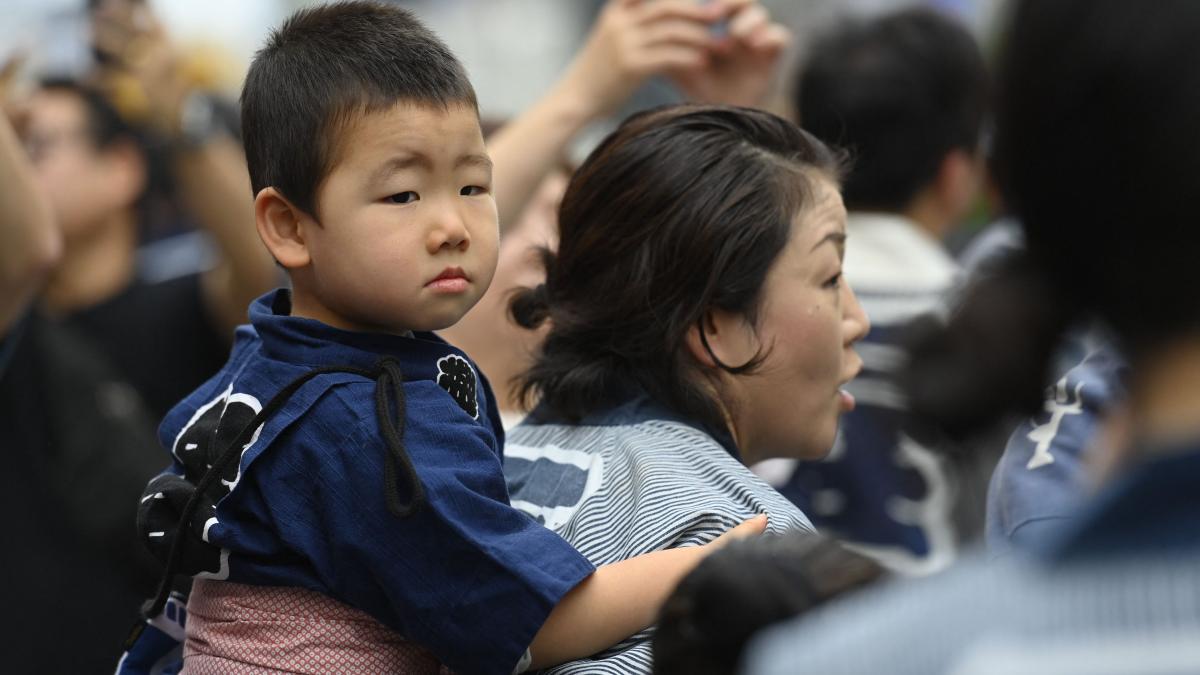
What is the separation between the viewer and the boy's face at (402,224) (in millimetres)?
1830

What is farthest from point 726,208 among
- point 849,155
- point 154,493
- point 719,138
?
point 154,493

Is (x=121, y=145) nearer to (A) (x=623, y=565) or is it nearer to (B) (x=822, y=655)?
(A) (x=623, y=565)

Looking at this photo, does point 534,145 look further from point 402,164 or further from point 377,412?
point 377,412

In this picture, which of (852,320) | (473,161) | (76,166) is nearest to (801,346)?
(852,320)

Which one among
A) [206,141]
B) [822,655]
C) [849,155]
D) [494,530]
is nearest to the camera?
[822,655]

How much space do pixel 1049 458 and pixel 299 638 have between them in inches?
46.8

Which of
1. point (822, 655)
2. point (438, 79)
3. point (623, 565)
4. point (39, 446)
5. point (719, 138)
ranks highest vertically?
point (438, 79)

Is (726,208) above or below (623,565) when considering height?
above

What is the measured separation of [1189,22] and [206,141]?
144 inches

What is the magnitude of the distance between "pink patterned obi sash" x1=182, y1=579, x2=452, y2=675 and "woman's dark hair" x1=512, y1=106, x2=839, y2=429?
0.56 metres

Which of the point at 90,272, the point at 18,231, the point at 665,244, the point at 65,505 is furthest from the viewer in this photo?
the point at 90,272

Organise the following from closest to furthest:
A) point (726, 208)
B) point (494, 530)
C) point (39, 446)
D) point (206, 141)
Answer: point (494, 530) → point (726, 208) → point (39, 446) → point (206, 141)

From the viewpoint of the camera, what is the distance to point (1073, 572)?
1109 mm

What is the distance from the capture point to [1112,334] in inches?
45.4
